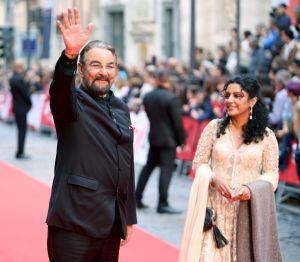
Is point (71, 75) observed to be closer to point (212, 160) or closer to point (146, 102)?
point (212, 160)

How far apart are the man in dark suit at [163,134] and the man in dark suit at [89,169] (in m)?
6.05

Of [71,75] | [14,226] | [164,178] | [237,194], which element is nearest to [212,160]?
[237,194]

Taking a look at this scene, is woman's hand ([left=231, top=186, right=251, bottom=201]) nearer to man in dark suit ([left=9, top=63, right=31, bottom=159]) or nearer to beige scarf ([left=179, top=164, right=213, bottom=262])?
beige scarf ([left=179, top=164, right=213, bottom=262])

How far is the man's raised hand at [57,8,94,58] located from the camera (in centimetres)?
428

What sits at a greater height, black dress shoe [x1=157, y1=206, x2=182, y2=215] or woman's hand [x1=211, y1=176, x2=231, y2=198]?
woman's hand [x1=211, y1=176, x2=231, y2=198]

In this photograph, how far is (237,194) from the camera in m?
5.45

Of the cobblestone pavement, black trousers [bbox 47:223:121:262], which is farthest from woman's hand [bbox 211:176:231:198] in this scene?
the cobblestone pavement

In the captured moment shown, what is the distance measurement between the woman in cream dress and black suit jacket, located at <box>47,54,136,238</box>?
3.18 ft

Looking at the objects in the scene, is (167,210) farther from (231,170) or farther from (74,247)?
(74,247)

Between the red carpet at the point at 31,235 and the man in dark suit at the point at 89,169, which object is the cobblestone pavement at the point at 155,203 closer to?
the red carpet at the point at 31,235

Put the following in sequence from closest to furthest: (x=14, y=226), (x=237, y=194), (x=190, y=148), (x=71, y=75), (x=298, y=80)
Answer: (x=71, y=75)
(x=237, y=194)
(x=14, y=226)
(x=298, y=80)
(x=190, y=148)

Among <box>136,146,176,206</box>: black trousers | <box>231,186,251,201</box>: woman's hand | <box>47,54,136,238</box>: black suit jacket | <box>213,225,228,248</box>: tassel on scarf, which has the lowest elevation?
<box>136,146,176,206</box>: black trousers

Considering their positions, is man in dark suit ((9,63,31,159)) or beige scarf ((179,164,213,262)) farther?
man in dark suit ((9,63,31,159))

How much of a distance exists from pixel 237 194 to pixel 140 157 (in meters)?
10.6
